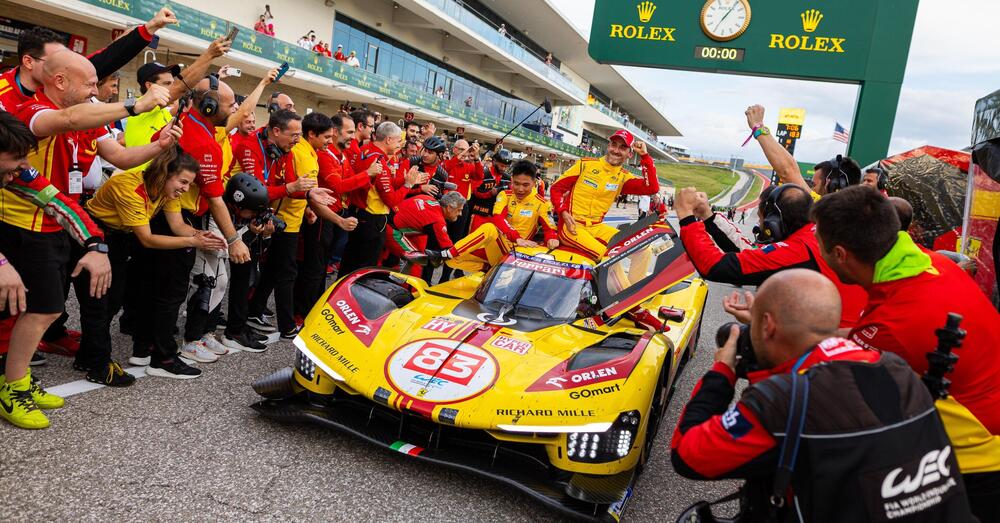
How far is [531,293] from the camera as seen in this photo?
13.9 feet

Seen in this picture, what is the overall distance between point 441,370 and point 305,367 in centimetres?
80

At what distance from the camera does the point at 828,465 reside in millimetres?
1607

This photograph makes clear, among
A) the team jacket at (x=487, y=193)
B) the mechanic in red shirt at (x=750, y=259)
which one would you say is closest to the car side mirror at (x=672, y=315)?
the mechanic in red shirt at (x=750, y=259)

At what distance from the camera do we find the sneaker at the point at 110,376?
3.63 meters

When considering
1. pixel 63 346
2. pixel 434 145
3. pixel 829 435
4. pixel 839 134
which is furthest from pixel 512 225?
pixel 839 134

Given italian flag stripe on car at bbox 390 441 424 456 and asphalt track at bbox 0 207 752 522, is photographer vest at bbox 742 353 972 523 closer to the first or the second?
asphalt track at bbox 0 207 752 522

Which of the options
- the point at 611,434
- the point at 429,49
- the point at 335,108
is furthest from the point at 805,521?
the point at 429,49

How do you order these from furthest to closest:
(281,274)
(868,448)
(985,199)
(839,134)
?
(839,134), (985,199), (281,274), (868,448)

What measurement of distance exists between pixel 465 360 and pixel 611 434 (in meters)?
0.87

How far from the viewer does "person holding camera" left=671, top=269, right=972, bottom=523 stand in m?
1.59

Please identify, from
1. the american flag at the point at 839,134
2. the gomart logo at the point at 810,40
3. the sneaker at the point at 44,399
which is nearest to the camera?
the sneaker at the point at 44,399

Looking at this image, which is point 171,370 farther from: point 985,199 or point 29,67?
point 985,199

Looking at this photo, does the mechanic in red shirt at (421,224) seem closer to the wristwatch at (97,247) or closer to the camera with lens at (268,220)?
the camera with lens at (268,220)

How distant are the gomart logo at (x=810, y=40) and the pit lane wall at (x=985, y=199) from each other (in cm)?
379
